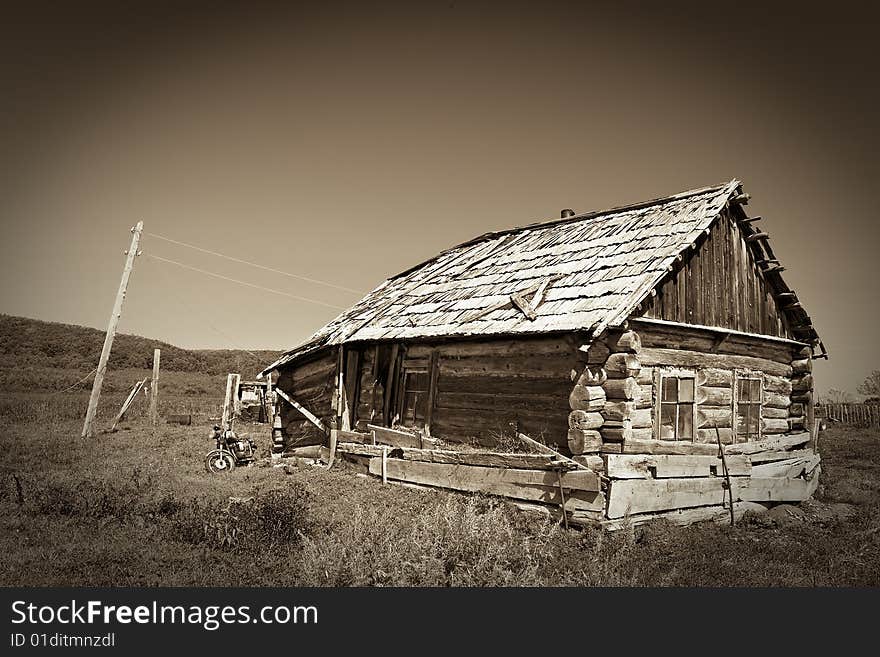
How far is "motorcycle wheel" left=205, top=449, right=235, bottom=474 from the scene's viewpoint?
15.1 m

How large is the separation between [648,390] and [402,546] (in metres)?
5.75

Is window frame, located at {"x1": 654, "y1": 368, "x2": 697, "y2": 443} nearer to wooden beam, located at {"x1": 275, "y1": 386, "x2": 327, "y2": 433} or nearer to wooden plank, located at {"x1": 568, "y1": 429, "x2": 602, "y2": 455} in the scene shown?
wooden plank, located at {"x1": 568, "y1": 429, "x2": 602, "y2": 455}

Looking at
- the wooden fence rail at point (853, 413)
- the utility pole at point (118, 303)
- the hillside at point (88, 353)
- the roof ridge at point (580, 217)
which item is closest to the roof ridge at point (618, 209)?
the roof ridge at point (580, 217)

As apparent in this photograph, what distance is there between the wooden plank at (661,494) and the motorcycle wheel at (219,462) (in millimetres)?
9443

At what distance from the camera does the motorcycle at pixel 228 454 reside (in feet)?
49.9

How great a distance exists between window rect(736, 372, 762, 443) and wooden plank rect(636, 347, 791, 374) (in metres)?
0.30

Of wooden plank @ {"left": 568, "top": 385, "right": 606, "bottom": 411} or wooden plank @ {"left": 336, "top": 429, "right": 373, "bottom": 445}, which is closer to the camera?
wooden plank @ {"left": 568, "top": 385, "right": 606, "bottom": 411}

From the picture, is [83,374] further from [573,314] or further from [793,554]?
[793,554]

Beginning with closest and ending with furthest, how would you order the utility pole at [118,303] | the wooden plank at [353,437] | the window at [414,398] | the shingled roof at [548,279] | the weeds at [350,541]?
the weeds at [350,541] → the shingled roof at [548,279] → the window at [414,398] → the wooden plank at [353,437] → the utility pole at [118,303]

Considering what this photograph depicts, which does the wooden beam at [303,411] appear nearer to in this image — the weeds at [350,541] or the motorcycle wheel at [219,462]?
the motorcycle wheel at [219,462]

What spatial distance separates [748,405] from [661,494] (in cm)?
462

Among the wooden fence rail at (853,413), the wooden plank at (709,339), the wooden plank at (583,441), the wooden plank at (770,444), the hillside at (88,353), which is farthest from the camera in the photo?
the hillside at (88,353)

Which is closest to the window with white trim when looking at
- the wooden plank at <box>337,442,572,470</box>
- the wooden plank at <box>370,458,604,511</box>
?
the wooden plank at <box>370,458,604,511</box>

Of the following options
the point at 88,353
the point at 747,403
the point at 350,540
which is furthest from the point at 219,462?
the point at 88,353
